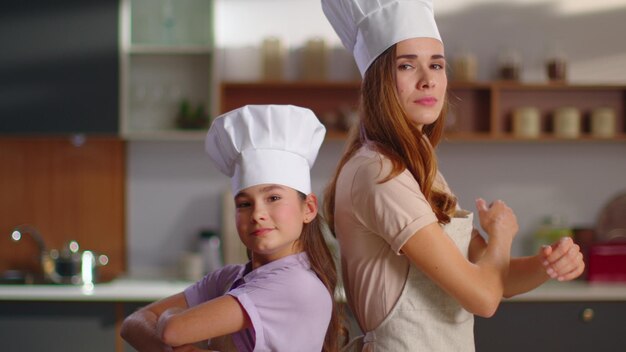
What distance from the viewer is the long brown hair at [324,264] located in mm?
1499

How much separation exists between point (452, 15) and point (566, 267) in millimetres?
2879

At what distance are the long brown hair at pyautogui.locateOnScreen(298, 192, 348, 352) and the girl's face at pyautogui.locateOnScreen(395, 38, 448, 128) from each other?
27cm

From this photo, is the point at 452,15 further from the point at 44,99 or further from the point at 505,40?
the point at 44,99

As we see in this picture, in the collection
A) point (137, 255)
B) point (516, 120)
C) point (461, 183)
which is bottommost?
point (137, 255)

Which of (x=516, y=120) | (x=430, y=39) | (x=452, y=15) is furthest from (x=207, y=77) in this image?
(x=430, y=39)

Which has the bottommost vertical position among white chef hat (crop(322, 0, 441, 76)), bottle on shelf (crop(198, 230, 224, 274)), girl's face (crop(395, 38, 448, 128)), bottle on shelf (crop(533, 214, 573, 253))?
bottle on shelf (crop(198, 230, 224, 274))

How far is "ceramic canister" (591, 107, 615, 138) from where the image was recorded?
403 centimetres

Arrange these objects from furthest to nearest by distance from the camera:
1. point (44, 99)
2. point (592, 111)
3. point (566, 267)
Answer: point (592, 111) < point (44, 99) < point (566, 267)

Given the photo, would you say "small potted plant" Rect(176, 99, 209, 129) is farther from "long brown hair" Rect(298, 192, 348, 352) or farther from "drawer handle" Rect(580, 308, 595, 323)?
"long brown hair" Rect(298, 192, 348, 352)

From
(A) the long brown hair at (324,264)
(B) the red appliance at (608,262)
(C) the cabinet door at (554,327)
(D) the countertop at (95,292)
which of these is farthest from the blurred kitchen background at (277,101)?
(A) the long brown hair at (324,264)

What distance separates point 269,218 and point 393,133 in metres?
0.29

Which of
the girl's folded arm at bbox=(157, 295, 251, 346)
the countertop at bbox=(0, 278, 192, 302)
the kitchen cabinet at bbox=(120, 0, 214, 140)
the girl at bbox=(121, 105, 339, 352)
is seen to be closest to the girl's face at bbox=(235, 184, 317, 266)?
the girl at bbox=(121, 105, 339, 352)

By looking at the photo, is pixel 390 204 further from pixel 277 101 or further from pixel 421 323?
pixel 277 101

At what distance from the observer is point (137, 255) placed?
4.20 metres
